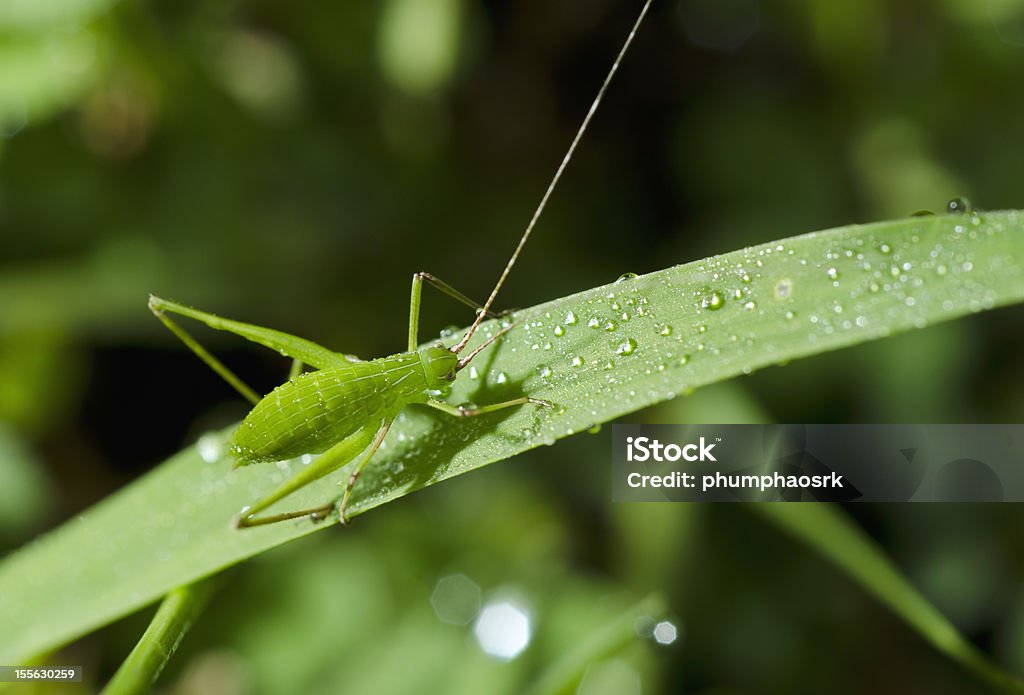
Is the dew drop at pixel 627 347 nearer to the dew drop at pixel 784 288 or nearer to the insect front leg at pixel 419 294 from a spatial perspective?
the dew drop at pixel 784 288

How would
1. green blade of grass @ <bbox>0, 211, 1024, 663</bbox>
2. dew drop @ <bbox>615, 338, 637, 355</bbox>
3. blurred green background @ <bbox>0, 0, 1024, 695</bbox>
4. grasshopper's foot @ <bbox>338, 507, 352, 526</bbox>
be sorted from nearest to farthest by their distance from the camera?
1. green blade of grass @ <bbox>0, 211, 1024, 663</bbox>
2. dew drop @ <bbox>615, 338, 637, 355</bbox>
3. grasshopper's foot @ <bbox>338, 507, 352, 526</bbox>
4. blurred green background @ <bbox>0, 0, 1024, 695</bbox>

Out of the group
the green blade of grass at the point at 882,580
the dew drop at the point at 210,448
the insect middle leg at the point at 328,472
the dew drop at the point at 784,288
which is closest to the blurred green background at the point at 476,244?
the green blade of grass at the point at 882,580

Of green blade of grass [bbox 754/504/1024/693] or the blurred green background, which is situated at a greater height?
the blurred green background

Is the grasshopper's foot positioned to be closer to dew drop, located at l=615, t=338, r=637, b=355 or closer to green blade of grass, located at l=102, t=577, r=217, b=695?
green blade of grass, located at l=102, t=577, r=217, b=695

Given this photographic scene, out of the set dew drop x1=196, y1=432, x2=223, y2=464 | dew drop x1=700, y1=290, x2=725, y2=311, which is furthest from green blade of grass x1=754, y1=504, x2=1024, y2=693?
dew drop x1=196, y1=432, x2=223, y2=464

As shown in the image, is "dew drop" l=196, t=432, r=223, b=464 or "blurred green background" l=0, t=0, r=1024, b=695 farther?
"blurred green background" l=0, t=0, r=1024, b=695

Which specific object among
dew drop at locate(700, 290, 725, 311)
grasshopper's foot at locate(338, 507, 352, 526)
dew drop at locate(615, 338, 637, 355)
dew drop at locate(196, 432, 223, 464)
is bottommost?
grasshopper's foot at locate(338, 507, 352, 526)

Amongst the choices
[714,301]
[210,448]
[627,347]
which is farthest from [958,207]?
[210,448]
